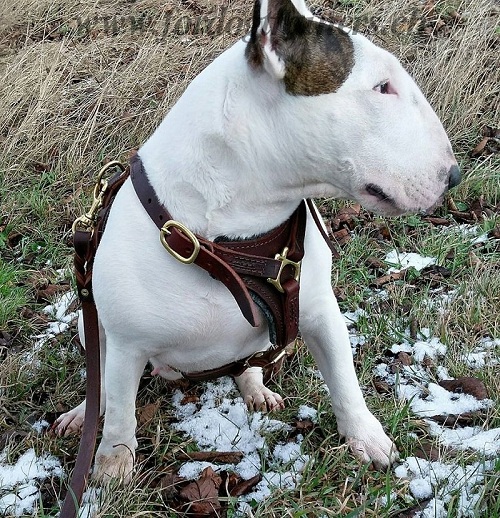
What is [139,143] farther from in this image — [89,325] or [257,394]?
[89,325]

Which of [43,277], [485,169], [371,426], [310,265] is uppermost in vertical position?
[310,265]

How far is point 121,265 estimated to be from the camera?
1840 mm

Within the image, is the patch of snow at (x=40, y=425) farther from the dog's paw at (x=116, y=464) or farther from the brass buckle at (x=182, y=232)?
the brass buckle at (x=182, y=232)

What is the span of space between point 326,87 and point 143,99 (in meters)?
3.48

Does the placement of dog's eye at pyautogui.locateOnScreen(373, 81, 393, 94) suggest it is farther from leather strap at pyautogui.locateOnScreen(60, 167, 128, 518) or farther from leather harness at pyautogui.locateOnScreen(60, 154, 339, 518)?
leather strap at pyautogui.locateOnScreen(60, 167, 128, 518)

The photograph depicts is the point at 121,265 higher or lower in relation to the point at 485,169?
higher

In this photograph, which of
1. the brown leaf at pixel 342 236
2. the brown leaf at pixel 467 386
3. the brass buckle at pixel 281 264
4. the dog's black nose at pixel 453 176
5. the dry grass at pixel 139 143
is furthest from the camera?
the brown leaf at pixel 342 236

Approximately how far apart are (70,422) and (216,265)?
112cm

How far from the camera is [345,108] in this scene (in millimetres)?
1618

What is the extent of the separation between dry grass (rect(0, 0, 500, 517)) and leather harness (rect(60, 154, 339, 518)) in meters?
0.31

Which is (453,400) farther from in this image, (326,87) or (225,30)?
(225,30)

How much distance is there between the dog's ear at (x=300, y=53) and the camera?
159 centimetres

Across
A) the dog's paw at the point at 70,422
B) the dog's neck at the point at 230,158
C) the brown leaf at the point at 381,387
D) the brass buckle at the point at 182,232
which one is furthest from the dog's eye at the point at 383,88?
the dog's paw at the point at 70,422

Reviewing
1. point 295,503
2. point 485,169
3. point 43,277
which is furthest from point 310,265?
point 485,169
